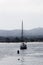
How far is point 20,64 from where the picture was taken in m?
70.4

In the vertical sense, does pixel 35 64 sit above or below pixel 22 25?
below

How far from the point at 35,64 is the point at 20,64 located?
10.9 feet

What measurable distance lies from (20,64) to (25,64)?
3.78 ft

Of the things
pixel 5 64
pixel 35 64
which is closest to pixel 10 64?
pixel 5 64

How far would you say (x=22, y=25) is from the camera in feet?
418

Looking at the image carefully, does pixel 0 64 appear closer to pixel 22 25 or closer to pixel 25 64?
pixel 25 64

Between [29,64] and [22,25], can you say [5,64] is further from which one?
[22,25]

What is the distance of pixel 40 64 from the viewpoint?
70.8 m

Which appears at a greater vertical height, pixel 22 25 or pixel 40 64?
pixel 22 25

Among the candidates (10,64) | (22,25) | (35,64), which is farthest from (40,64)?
(22,25)

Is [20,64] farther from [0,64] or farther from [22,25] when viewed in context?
[22,25]

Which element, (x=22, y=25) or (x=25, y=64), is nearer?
(x=25, y=64)

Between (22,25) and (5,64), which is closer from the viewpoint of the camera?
(5,64)

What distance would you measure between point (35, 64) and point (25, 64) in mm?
2188
